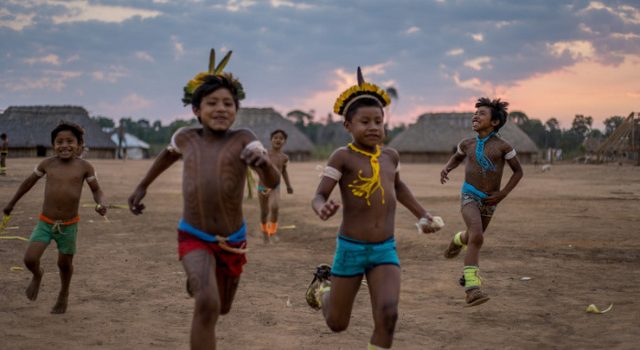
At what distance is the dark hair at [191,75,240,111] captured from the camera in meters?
4.50

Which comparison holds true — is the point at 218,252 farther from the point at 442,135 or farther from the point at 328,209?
the point at 442,135

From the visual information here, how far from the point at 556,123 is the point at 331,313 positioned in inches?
3771

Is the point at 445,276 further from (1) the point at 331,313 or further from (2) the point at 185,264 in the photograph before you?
(2) the point at 185,264

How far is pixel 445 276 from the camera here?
8414mm

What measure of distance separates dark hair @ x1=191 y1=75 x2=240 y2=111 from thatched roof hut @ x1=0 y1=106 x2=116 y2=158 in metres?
58.9

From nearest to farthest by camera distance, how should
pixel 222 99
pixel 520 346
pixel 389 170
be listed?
1. pixel 222 99
2. pixel 389 170
3. pixel 520 346

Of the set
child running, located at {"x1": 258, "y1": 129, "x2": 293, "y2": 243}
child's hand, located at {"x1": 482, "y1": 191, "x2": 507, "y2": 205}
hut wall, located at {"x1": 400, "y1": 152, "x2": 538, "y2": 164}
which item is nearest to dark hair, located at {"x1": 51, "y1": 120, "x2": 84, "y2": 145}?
child's hand, located at {"x1": 482, "y1": 191, "x2": 507, "y2": 205}

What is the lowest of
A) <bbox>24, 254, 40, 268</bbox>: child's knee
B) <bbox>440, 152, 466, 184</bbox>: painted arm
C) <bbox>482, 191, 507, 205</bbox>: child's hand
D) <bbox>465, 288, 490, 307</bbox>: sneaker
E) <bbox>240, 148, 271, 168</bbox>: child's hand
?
<bbox>465, 288, 490, 307</bbox>: sneaker

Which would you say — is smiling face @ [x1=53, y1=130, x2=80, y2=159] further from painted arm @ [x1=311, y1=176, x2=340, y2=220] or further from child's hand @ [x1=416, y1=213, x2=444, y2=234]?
child's hand @ [x1=416, y1=213, x2=444, y2=234]

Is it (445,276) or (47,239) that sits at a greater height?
(47,239)

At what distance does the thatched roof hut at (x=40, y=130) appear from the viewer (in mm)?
63625

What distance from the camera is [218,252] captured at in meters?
4.34

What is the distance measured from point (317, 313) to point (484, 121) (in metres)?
2.91

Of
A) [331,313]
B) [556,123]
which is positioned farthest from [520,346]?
[556,123]
